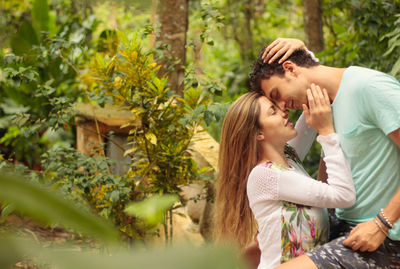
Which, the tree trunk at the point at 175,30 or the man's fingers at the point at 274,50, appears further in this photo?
the tree trunk at the point at 175,30

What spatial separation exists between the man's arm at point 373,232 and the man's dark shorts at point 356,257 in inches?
1.3

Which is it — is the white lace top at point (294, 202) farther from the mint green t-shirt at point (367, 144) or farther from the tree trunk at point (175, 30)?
the tree trunk at point (175, 30)

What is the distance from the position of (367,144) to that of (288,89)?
A: 1.25ft

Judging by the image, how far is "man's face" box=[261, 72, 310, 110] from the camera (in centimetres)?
186

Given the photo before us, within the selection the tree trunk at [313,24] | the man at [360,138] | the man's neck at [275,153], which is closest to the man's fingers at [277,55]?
the man at [360,138]

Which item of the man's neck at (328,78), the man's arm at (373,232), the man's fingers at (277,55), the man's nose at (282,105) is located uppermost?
the man's fingers at (277,55)

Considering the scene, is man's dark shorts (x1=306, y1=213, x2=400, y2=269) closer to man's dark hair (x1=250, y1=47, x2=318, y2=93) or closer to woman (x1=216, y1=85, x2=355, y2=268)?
woman (x1=216, y1=85, x2=355, y2=268)

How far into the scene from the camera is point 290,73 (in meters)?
1.88

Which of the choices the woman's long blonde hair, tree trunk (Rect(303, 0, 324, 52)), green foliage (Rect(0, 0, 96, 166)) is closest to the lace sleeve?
the woman's long blonde hair

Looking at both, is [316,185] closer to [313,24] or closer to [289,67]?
[289,67]

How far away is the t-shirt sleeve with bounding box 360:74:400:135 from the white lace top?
164mm

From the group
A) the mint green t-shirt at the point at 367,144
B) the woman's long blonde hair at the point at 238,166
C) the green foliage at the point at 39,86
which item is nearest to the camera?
the mint green t-shirt at the point at 367,144

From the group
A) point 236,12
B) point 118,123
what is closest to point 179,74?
point 118,123

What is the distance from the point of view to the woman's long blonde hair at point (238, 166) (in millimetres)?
1982
